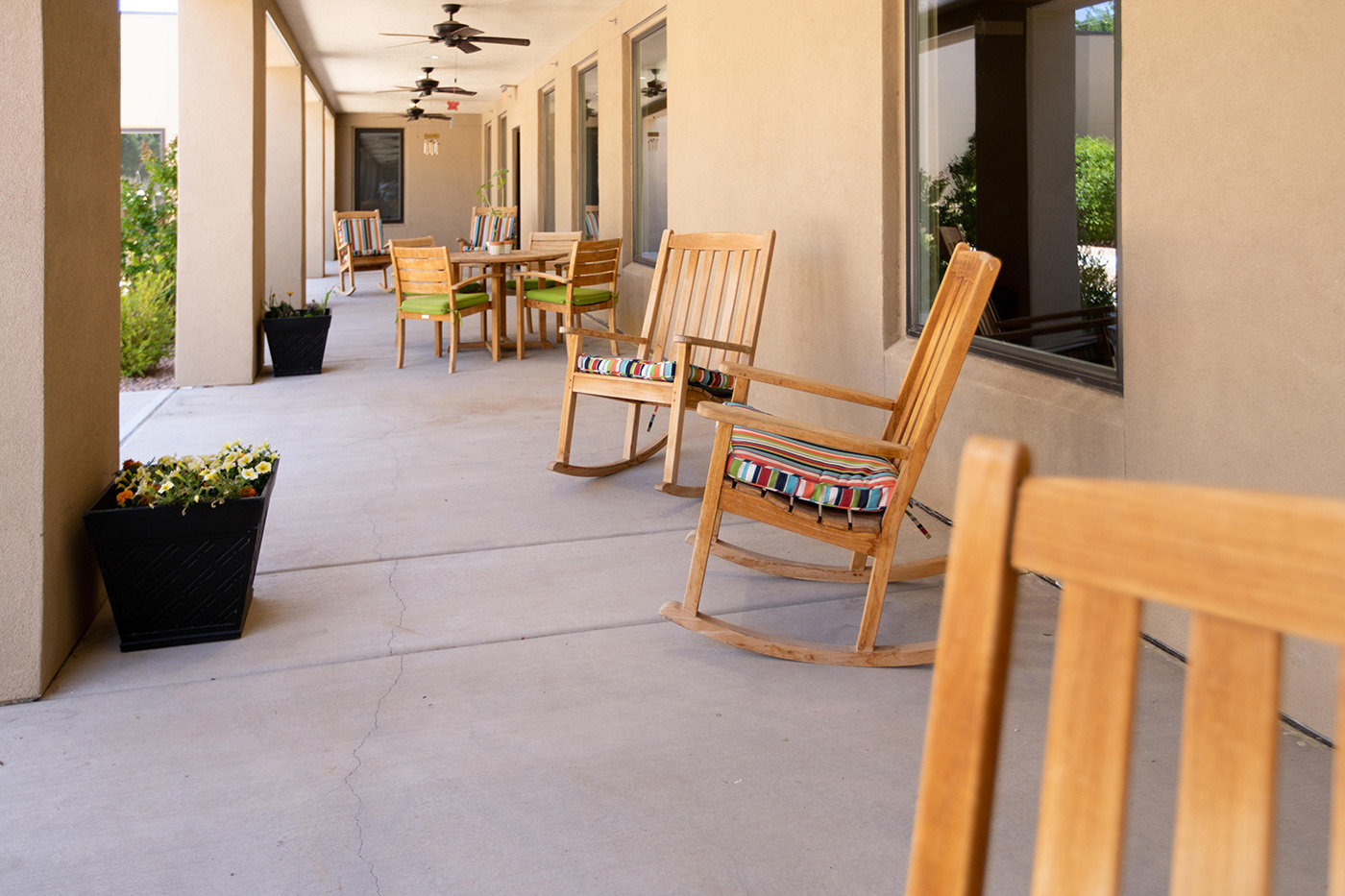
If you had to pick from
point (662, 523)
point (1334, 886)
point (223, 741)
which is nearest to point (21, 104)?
point (223, 741)

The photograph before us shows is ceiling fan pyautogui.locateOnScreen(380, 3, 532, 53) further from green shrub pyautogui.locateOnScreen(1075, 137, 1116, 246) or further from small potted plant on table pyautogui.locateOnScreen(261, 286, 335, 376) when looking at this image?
green shrub pyautogui.locateOnScreen(1075, 137, 1116, 246)

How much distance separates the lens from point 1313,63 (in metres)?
1.95

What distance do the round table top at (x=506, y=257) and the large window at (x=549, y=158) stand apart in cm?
421

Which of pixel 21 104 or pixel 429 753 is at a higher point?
pixel 21 104

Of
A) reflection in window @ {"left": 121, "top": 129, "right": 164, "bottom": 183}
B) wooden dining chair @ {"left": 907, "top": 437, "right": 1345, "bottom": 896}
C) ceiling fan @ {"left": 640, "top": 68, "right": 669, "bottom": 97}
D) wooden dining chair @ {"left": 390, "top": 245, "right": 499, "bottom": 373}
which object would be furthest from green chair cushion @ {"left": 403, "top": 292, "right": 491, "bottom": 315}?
reflection in window @ {"left": 121, "top": 129, "right": 164, "bottom": 183}

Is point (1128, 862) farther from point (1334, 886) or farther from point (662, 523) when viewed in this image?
point (662, 523)

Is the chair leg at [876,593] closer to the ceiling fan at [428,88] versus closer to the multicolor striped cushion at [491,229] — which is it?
the multicolor striped cushion at [491,229]

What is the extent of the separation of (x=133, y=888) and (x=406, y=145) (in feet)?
60.1

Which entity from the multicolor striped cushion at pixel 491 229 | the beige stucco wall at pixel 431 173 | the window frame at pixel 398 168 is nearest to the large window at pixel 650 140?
the multicolor striped cushion at pixel 491 229

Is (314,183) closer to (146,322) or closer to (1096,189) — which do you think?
(146,322)

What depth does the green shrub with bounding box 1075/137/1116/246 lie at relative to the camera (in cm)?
277

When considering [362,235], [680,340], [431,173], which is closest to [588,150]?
[362,235]

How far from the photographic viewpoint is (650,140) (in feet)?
26.3

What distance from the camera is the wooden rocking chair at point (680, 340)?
3598 mm
